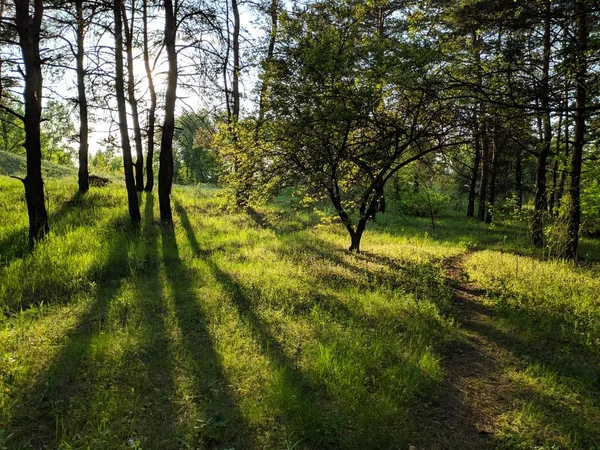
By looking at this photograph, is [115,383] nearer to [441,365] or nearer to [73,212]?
[441,365]

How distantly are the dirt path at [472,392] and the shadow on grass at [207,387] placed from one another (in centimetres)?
163

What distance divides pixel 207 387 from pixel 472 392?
290 cm

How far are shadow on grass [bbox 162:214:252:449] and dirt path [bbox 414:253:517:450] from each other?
1634mm

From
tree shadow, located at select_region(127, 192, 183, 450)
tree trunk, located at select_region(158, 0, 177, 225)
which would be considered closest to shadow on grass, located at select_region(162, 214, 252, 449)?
tree shadow, located at select_region(127, 192, 183, 450)

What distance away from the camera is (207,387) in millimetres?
3719

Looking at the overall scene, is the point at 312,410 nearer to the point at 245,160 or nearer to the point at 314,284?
the point at 314,284

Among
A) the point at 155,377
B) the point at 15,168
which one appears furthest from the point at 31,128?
the point at 15,168

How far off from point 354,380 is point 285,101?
6.76 meters

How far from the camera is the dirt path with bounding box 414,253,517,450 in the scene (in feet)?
11.0

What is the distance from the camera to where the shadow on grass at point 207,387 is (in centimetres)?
310

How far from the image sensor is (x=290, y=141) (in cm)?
916

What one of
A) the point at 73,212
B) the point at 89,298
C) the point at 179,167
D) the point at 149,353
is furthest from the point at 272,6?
the point at 179,167

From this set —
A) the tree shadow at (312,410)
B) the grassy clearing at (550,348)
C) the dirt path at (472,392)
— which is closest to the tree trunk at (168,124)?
the tree shadow at (312,410)

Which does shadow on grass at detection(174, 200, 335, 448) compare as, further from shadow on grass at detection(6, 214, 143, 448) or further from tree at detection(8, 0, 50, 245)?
tree at detection(8, 0, 50, 245)
